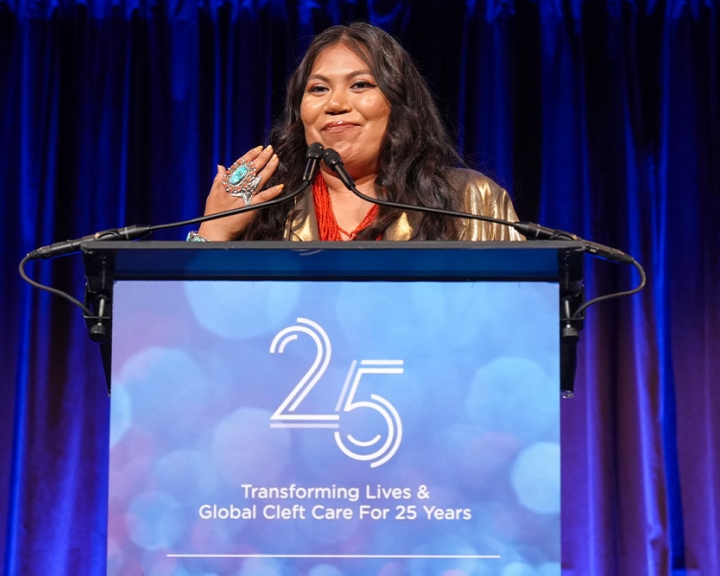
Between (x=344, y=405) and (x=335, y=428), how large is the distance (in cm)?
3

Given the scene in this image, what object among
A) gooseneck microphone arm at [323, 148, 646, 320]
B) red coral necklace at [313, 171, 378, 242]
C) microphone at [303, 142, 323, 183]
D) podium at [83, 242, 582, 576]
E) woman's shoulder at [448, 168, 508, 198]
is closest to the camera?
podium at [83, 242, 582, 576]

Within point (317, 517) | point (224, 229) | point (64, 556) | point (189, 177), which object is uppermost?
point (189, 177)

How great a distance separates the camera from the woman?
183 cm

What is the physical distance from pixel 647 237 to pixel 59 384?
205cm

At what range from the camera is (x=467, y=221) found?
6.20ft

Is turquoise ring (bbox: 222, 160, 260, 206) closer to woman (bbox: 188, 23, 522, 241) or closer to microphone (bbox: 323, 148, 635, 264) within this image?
woman (bbox: 188, 23, 522, 241)

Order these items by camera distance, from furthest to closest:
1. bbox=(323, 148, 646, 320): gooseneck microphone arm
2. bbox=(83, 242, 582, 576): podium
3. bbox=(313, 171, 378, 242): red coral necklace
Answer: bbox=(313, 171, 378, 242): red coral necklace
bbox=(323, 148, 646, 320): gooseneck microphone arm
bbox=(83, 242, 582, 576): podium

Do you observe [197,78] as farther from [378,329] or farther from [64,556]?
[378,329]

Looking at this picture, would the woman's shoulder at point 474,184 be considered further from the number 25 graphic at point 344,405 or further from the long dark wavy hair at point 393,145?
the number 25 graphic at point 344,405

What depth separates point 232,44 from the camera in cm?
349

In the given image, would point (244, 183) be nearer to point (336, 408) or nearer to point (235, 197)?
point (235, 197)

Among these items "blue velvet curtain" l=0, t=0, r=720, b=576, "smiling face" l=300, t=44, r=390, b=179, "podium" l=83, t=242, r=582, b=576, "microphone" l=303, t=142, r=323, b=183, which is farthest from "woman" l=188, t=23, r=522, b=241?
"blue velvet curtain" l=0, t=0, r=720, b=576

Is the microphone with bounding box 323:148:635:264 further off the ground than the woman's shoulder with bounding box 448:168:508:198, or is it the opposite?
the woman's shoulder with bounding box 448:168:508:198

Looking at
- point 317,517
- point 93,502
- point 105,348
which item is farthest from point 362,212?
point 93,502
